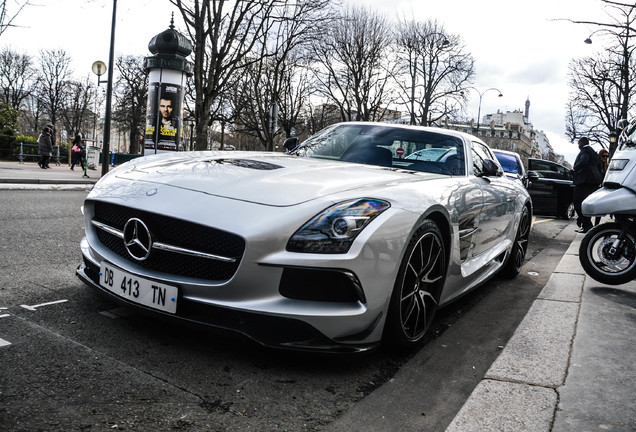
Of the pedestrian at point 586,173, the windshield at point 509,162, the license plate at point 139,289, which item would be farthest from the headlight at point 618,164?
the pedestrian at point 586,173

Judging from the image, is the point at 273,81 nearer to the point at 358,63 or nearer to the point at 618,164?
the point at 358,63

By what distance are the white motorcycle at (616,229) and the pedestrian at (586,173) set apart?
5006 mm

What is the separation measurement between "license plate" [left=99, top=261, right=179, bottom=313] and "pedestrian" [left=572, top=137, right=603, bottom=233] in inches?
362

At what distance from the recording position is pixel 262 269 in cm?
235

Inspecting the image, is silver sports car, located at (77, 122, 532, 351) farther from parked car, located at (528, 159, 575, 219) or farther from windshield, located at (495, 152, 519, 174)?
parked car, located at (528, 159, 575, 219)

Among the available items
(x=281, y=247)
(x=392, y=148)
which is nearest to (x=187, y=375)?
(x=281, y=247)

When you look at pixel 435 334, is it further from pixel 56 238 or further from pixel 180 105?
pixel 180 105

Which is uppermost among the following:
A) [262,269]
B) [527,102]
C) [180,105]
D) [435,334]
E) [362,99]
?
[527,102]

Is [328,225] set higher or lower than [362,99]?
lower

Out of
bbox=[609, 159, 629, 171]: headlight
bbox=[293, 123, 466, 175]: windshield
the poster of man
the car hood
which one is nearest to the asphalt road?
the car hood

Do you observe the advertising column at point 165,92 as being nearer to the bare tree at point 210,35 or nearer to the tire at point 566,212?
the bare tree at point 210,35

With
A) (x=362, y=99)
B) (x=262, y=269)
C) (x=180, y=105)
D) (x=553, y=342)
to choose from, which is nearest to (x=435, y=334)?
(x=553, y=342)

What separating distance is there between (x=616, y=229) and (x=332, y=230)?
13.0 ft

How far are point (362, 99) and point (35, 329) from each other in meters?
33.9
